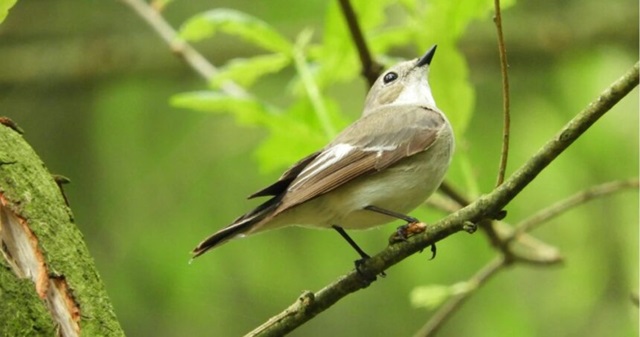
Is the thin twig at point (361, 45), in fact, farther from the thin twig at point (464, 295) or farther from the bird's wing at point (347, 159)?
the thin twig at point (464, 295)

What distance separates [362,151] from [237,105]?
0.46m

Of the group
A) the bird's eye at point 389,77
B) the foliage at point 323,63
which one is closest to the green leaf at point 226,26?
the foliage at point 323,63

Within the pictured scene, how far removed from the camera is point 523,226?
12.2 feet

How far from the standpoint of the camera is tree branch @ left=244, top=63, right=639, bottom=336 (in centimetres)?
232

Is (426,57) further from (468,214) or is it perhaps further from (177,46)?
(468,214)

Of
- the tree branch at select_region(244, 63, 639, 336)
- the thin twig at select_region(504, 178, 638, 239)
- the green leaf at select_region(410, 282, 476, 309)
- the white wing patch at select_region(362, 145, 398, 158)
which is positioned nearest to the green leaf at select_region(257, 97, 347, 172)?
the white wing patch at select_region(362, 145, 398, 158)

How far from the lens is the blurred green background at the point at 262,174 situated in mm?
4961

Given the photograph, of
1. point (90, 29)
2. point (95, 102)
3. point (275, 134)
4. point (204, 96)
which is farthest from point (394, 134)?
point (90, 29)

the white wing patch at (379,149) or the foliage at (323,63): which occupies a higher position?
the foliage at (323,63)

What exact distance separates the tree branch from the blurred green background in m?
2.00

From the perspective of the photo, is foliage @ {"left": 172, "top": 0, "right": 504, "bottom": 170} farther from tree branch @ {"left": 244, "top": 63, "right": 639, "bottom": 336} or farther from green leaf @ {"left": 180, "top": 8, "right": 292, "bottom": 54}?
tree branch @ {"left": 244, "top": 63, "right": 639, "bottom": 336}

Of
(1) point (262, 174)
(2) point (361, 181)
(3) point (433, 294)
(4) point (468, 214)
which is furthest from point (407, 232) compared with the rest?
(1) point (262, 174)

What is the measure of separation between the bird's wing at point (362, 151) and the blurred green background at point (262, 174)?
1.03m

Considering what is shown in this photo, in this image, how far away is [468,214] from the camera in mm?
2449
